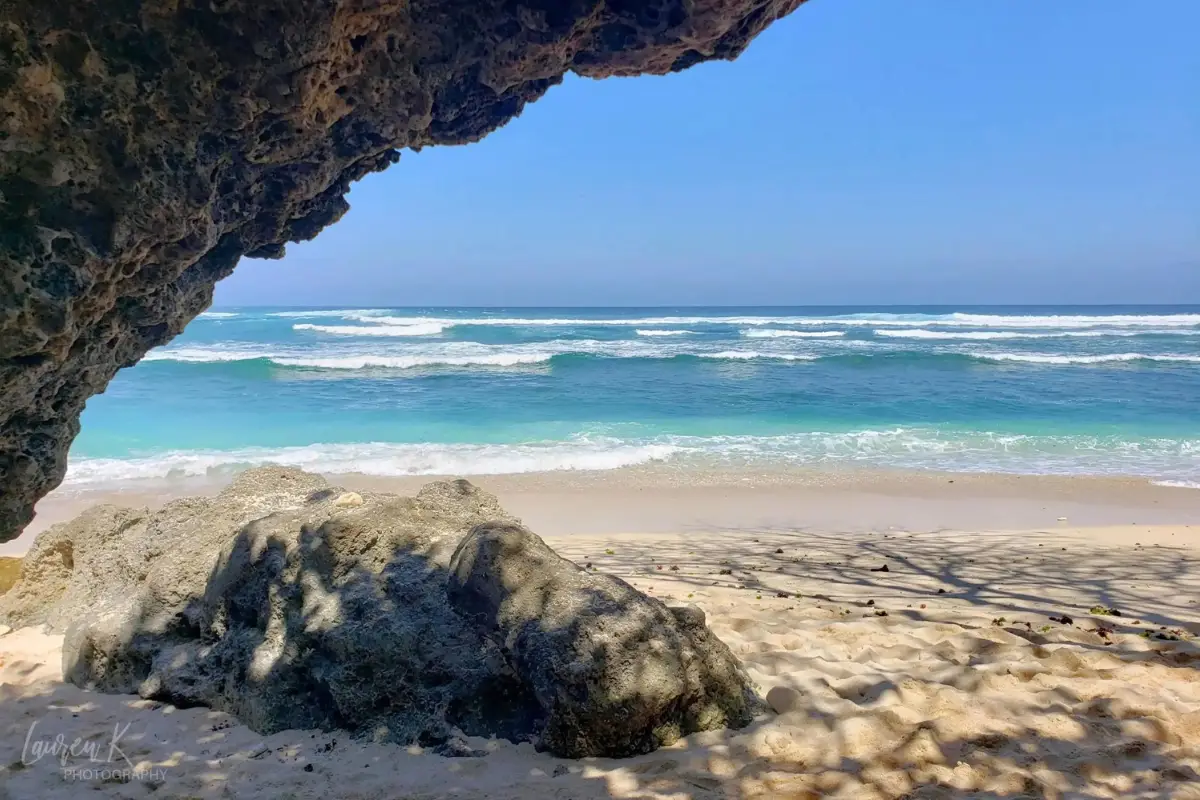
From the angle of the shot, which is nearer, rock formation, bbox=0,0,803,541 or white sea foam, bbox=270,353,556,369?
rock formation, bbox=0,0,803,541

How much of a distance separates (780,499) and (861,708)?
615 centimetres

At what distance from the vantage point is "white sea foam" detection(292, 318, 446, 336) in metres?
36.2

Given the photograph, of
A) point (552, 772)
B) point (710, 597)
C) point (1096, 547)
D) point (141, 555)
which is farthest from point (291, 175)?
point (1096, 547)

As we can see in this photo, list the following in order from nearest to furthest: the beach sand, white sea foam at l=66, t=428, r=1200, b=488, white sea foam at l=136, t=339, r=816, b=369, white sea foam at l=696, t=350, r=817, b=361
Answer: the beach sand < white sea foam at l=66, t=428, r=1200, b=488 < white sea foam at l=136, t=339, r=816, b=369 < white sea foam at l=696, t=350, r=817, b=361

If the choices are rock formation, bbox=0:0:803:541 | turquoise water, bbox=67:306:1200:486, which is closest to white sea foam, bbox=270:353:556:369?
turquoise water, bbox=67:306:1200:486

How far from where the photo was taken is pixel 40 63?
2.25m

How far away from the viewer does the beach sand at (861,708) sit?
8.21ft

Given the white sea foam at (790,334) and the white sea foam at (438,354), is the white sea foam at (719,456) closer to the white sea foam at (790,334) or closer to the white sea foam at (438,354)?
the white sea foam at (438,354)

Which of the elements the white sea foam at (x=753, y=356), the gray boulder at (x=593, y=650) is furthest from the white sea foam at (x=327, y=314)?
the gray boulder at (x=593, y=650)

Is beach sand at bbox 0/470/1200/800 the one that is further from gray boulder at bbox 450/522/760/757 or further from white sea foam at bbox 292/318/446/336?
white sea foam at bbox 292/318/446/336

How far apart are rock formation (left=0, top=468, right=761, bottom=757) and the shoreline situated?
4.52 meters

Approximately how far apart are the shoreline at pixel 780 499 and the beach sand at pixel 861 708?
171cm

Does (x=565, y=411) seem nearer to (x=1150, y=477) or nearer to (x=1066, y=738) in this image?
→ (x=1150, y=477)

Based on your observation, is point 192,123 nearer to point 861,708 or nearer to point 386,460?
point 861,708
